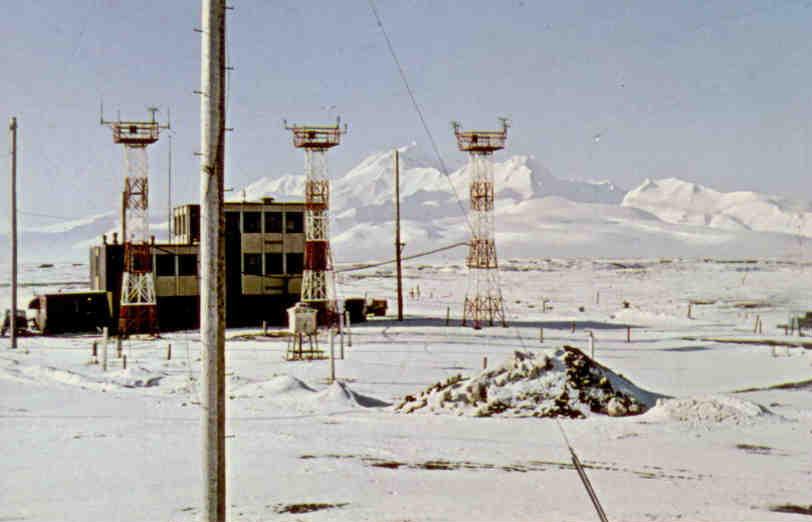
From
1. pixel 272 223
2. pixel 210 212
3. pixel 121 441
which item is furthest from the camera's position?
pixel 272 223

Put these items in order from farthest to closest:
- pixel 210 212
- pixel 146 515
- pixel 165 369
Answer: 1. pixel 165 369
2. pixel 146 515
3. pixel 210 212

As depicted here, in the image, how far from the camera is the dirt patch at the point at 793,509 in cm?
1323

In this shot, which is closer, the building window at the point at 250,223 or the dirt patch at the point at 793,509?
the dirt patch at the point at 793,509

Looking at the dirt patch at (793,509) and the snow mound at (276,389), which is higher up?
the snow mound at (276,389)

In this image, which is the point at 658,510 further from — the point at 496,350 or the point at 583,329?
the point at 583,329

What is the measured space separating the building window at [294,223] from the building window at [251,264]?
278cm

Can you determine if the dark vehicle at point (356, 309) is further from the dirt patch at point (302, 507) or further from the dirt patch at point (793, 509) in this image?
the dirt patch at point (793, 509)

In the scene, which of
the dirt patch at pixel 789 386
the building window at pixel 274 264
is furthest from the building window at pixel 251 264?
the dirt patch at pixel 789 386

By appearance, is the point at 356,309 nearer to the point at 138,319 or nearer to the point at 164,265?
the point at 164,265

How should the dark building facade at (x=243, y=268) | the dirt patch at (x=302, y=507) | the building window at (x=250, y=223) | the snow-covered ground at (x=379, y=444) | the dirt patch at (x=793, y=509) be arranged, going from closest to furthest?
the dirt patch at (x=302, y=507)
the snow-covered ground at (x=379, y=444)
the dirt patch at (x=793, y=509)
the dark building facade at (x=243, y=268)
the building window at (x=250, y=223)

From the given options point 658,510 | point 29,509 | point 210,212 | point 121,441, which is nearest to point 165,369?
point 121,441

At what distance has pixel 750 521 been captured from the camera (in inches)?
492

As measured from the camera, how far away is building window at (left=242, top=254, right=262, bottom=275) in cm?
5628

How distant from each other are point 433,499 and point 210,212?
697 centimetres
